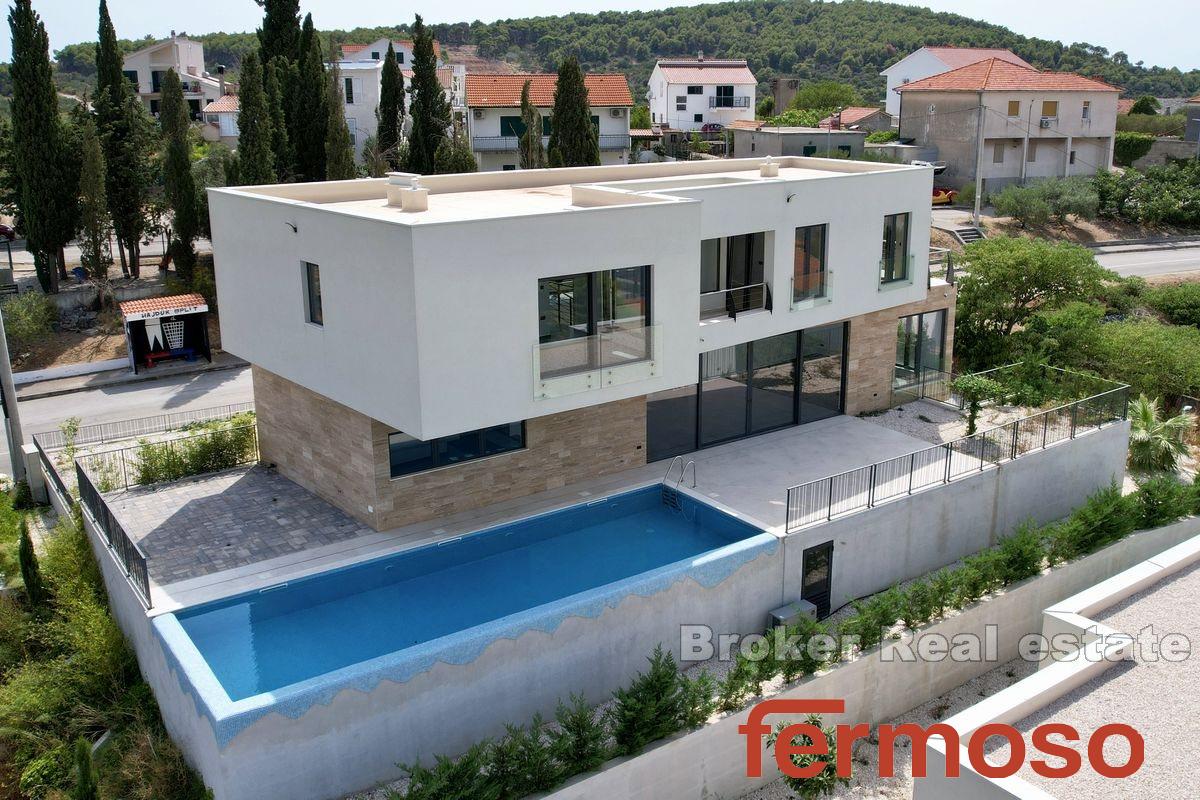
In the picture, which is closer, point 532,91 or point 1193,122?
point 532,91

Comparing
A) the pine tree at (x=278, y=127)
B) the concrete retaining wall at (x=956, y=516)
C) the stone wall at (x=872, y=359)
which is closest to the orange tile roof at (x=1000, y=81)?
the pine tree at (x=278, y=127)

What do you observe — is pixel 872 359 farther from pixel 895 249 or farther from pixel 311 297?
pixel 311 297

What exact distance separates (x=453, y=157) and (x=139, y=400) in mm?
16070

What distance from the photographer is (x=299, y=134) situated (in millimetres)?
41312

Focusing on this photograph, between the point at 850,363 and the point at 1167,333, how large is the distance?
44.2ft

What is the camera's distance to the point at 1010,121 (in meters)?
56.6

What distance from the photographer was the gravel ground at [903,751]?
1556cm

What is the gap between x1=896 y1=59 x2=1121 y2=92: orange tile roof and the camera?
185 feet

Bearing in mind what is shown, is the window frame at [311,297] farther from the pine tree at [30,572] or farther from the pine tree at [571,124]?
the pine tree at [571,124]

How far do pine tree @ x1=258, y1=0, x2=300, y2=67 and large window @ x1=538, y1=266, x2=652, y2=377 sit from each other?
31796 millimetres

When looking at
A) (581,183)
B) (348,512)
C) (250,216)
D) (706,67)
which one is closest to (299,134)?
(581,183)

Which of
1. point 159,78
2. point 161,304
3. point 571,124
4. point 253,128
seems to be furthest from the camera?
point 159,78

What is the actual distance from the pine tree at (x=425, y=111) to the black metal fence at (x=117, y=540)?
25.9m

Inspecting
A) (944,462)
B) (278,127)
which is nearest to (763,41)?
(278,127)
